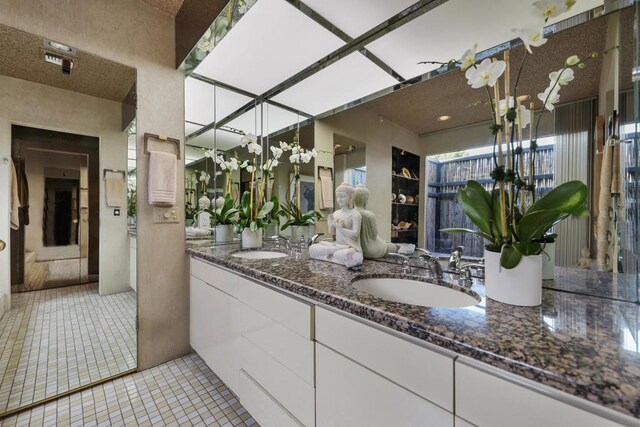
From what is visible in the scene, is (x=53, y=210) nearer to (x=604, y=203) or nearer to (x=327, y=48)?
(x=327, y=48)

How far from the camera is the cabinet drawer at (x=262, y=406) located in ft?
3.74

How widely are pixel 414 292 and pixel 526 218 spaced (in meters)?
0.53

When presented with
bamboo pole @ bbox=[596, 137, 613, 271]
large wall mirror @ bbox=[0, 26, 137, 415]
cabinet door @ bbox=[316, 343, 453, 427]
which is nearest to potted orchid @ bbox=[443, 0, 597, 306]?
bamboo pole @ bbox=[596, 137, 613, 271]

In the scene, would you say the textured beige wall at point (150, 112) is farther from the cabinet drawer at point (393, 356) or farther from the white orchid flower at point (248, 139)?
the cabinet drawer at point (393, 356)

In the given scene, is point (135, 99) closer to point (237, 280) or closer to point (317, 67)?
point (317, 67)

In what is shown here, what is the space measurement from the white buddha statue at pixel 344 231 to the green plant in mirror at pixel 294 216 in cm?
71

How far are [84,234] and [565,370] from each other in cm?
259

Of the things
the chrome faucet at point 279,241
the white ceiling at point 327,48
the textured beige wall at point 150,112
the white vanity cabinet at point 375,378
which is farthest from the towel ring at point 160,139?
the white vanity cabinet at point 375,378

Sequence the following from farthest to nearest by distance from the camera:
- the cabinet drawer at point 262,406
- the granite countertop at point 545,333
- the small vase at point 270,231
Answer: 1. the small vase at point 270,231
2. the cabinet drawer at point 262,406
3. the granite countertop at point 545,333

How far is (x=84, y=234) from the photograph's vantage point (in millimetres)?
1894

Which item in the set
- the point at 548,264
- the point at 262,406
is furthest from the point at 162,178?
the point at 548,264

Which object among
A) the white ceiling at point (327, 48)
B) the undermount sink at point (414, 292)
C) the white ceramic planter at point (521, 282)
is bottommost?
the undermount sink at point (414, 292)

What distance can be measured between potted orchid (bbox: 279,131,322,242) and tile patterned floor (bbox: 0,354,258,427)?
48.1 inches

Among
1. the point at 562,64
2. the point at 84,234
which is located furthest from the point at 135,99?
the point at 562,64
